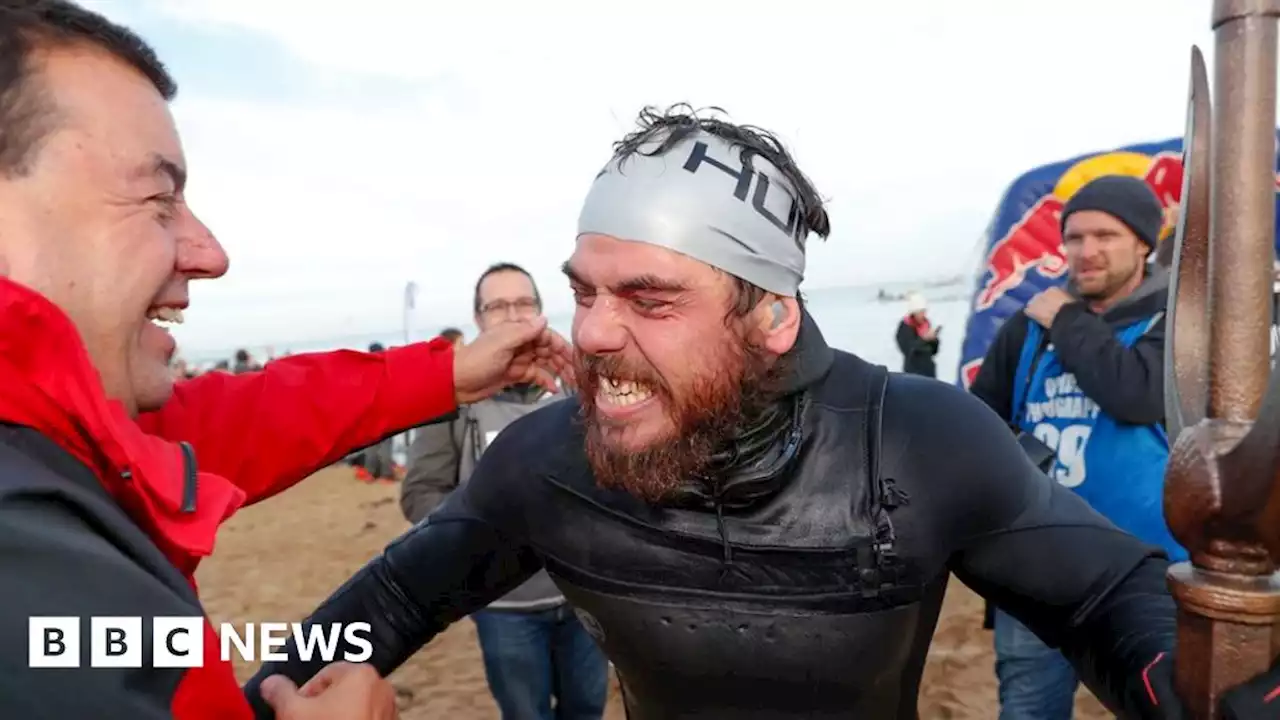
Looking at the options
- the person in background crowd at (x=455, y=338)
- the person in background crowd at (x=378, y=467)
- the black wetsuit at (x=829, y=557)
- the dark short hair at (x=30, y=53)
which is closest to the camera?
the dark short hair at (x=30, y=53)

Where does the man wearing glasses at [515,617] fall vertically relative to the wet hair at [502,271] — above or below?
below

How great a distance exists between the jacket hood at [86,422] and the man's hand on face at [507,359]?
1.18 meters

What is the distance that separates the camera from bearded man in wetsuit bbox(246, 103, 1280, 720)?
1.77 metres

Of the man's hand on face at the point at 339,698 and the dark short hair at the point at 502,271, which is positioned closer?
the man's hand on face at the point at 339,698

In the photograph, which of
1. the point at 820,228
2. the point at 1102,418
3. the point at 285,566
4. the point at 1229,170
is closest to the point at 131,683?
the point at 1229,170

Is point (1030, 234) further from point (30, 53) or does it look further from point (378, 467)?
point (378, 467)

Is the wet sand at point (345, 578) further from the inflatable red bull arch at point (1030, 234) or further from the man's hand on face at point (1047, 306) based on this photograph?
the man's hand on face at point (1047, 306)

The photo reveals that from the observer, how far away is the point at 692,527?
1884mm

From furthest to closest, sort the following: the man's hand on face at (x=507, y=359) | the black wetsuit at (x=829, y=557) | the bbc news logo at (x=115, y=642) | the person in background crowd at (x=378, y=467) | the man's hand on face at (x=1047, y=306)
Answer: the person in background crowd at (x=378, y=467) < the man's hand on face at (x=1047, y=306) < the man's hand on face at (x=507, y=359) < the black wetsuit at (x=829, y=557) < the bbc news logo at (x=115, y=642)

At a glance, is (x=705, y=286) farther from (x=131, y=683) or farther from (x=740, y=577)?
(x=131, y=683)

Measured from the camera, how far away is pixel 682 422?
5.98ft

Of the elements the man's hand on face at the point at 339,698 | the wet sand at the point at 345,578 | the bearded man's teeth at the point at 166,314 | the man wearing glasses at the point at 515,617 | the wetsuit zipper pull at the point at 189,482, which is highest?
the bearded man's teeth at the point at 166,314

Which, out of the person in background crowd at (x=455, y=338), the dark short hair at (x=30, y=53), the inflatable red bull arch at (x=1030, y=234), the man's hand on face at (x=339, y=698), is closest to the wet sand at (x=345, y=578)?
the inflatable red bull arch at (x=1030, y=234)

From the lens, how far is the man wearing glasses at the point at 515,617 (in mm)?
3459
